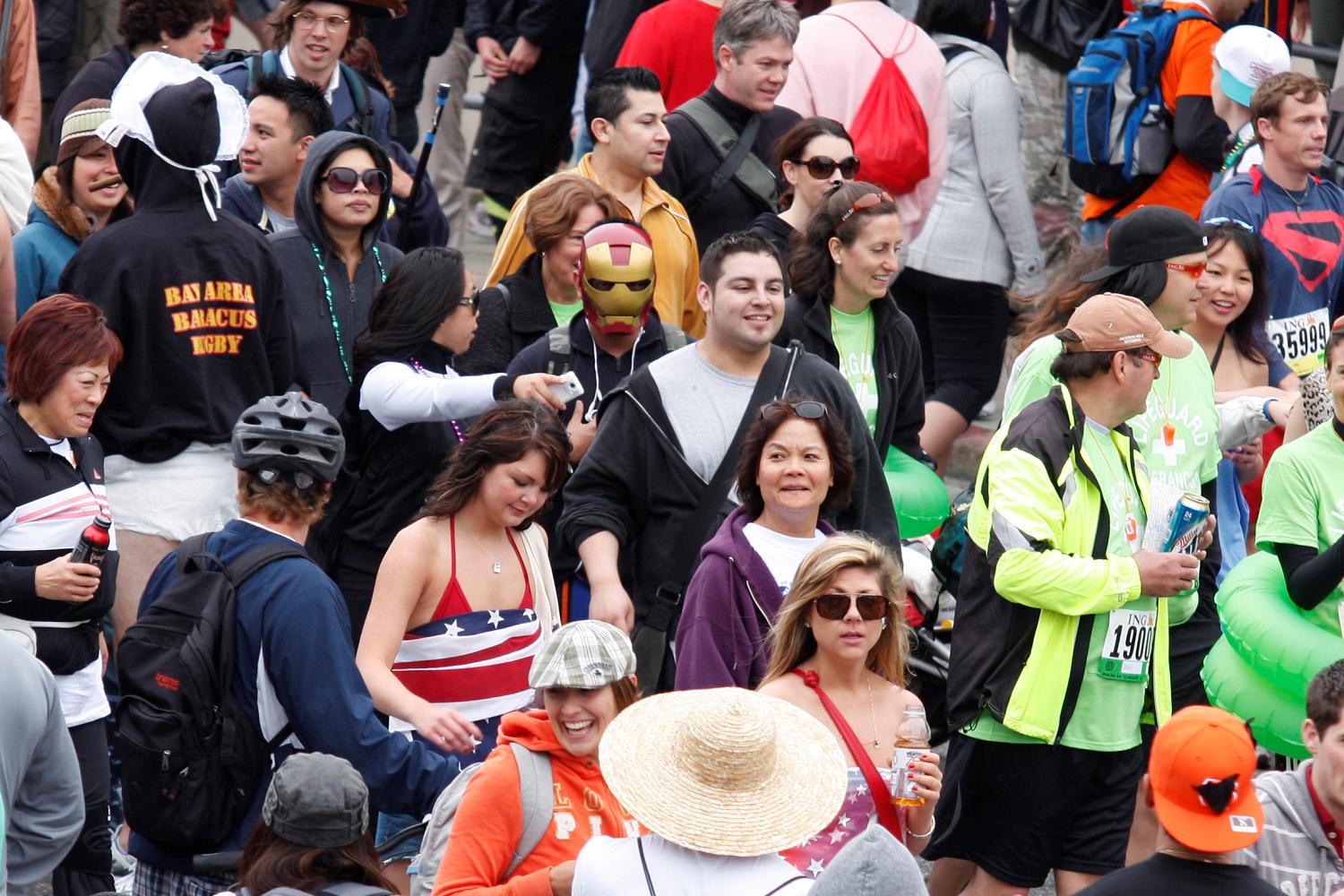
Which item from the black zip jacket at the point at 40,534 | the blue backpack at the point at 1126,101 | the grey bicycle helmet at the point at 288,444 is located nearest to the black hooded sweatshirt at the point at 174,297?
the black zip jacket at the point at 40,534

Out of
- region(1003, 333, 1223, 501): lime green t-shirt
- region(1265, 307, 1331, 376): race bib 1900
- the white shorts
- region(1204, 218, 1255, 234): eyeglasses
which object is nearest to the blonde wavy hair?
region(1003, 333, 1223, 501): lime green t-shirt

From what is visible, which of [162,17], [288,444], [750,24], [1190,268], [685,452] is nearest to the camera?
[288,444]

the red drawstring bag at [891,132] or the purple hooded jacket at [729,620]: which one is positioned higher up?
the red drawstring bag at [891,132]

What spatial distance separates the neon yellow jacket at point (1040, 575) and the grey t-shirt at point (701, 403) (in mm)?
732

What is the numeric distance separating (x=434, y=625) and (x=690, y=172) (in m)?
3.07

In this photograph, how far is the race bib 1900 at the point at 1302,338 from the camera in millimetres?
7785

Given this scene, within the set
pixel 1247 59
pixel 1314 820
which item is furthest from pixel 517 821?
pixel 1247 59

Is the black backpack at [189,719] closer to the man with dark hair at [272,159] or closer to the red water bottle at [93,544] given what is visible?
the red water bottle at [93,544]

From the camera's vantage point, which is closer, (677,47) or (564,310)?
(564,310)

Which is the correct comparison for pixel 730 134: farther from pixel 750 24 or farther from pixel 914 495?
pixel 914 495

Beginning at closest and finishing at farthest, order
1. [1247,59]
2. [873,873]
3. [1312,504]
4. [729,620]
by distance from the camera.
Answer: [873,873] → [729,620] → [1312,504] → [1247,59]

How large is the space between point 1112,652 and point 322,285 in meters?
2.82

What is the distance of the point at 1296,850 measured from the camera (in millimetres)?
4449

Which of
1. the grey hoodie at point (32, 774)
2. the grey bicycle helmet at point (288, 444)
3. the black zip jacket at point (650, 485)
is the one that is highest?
the grey bicycle helmet at point (288, 444)
